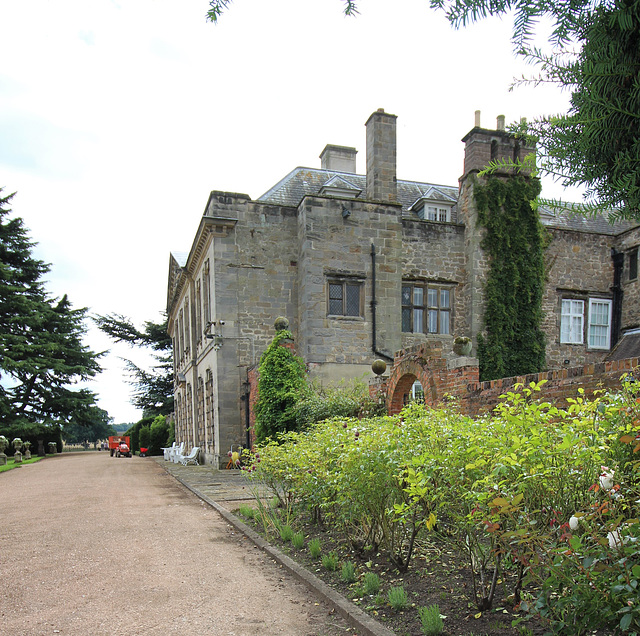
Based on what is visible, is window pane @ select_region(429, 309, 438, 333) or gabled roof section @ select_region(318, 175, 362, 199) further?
gabled roof section @ select_region(318, 175, 362, 199)

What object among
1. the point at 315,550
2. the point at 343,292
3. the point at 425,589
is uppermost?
the point at 343,292

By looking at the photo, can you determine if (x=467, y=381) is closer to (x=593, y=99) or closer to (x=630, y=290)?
(x=593, y=99)

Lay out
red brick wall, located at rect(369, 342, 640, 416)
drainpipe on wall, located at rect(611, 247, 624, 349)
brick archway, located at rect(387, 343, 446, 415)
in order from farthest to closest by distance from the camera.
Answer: drainpipe on wall, located at rect(611, 247, 624, 349)
brick archway, located at rect(387, 343, 446, 415)
red brick wall, located at rect(369, 342, 640, 416)

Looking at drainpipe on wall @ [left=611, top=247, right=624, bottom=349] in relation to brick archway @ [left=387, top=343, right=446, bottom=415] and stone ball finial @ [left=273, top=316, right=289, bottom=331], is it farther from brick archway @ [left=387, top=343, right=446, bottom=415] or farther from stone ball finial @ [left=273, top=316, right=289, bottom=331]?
brick archway @ [left=387, top=343, right=446, bottom=415]

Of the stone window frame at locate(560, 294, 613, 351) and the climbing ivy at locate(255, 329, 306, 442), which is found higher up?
the stone window frame at locate(560, 294, 613, 351)

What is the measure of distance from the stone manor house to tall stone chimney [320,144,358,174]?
14.7 feet

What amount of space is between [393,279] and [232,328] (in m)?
5.52

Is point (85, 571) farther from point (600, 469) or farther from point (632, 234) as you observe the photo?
point (632, 234)

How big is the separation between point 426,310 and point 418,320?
0.44 meters

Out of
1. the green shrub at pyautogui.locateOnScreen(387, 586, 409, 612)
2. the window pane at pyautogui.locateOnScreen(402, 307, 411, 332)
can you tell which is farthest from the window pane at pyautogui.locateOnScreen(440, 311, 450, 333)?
the green shrub at pyautogui.locateOnScreen(387, 586, 409, 612)

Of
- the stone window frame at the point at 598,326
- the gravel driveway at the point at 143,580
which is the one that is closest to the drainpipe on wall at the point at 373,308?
the stone window frame at the point at 598,326

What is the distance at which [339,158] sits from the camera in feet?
77.1

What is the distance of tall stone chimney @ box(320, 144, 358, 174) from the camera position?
23359 millimetres

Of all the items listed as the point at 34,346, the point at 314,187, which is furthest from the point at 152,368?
the point at 314,187
